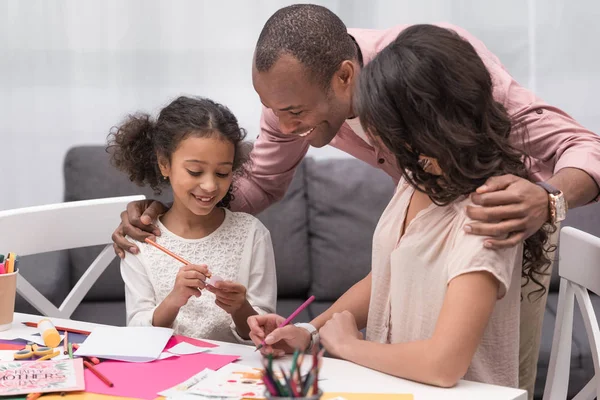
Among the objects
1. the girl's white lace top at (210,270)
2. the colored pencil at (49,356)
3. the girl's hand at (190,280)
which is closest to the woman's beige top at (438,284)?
the girl's hand at (190,280)

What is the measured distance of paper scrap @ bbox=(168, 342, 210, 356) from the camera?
4.66 feet

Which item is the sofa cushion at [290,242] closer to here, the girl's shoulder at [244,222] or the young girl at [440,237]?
the girl's shoulder at [244,222]

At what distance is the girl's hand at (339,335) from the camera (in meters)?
1.37

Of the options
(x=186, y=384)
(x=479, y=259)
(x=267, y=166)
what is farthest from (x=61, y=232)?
(x=479, y=259)

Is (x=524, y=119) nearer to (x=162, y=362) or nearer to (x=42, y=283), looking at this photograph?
(x=162, y=362)

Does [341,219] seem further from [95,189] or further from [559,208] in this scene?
[559,208]

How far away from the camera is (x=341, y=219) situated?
9.71 ft

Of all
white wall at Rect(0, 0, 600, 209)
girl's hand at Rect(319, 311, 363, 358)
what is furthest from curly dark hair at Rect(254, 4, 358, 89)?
white wall at Rect(0, 0, 600, 209)

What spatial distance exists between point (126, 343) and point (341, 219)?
1.59m

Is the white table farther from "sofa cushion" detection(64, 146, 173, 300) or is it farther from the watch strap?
"sofa cushion" detection(64, 146, 173, 300)

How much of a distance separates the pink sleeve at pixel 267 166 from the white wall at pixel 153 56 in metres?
1.01

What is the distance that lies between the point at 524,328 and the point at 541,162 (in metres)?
0.35

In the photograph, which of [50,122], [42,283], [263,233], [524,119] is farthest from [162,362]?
[50,122]

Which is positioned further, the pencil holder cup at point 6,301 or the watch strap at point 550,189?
the pencil holder cup at point 6,301
